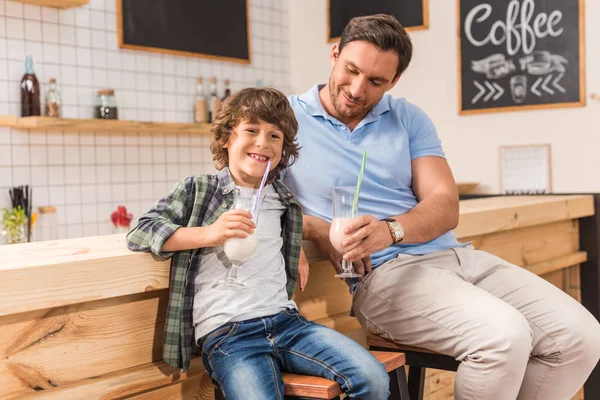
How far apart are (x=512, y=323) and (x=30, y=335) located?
1.05 meters

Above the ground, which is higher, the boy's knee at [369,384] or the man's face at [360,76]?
the man's face at [360,76]

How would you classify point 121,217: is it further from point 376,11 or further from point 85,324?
point 85,324

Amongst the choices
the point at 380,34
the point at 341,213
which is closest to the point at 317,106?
the point at 380,34

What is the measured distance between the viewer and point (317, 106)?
6.86 ft

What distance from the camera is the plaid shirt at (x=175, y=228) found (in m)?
1.47

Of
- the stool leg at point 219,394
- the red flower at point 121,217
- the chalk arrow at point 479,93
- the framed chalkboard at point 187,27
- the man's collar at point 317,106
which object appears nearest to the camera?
the stool leg at point 219,394

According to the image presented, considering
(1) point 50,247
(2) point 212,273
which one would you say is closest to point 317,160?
(2) point 212,273

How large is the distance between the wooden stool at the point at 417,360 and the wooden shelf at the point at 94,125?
2.30 meters

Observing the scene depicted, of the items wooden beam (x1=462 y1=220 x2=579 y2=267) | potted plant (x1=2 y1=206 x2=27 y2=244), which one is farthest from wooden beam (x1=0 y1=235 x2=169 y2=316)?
potted plant (x1=2 y1=206 x2=27 y2=244)

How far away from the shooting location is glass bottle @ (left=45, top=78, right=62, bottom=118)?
3643 mm

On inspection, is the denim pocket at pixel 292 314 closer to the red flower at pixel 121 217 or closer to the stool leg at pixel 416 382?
the stool leg at pixel 416 382

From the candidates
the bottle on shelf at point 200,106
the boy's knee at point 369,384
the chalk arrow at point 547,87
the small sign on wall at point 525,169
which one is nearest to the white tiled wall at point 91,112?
the bottle on shelf at point 200,106

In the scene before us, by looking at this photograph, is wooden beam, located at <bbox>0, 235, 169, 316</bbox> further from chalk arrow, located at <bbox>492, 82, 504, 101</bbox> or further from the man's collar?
chalk arrow, located at <bbox>492, 82, 504, 101</bbox>

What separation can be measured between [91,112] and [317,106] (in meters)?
2.21
